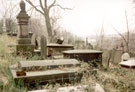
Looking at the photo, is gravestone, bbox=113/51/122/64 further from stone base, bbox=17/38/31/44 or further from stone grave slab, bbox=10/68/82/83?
stone grave slab, bbox=10/68/82/83

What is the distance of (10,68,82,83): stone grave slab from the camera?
14.2ft

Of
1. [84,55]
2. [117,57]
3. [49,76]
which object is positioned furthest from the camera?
[117,57]

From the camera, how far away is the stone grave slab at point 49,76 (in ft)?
14.2

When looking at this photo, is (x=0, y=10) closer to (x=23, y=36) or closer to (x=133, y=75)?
(x=23, y=36)

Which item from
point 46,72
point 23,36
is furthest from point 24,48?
point 46,72

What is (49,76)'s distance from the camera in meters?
4.63

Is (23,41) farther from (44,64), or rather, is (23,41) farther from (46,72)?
(46,72)

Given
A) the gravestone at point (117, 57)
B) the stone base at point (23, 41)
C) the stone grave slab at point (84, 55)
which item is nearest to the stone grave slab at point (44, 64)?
the stone grave slab at point (84, 55)

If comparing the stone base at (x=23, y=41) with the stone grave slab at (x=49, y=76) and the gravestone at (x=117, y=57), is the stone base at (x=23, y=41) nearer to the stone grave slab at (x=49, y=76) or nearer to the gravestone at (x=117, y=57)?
the stone grave slab at (x=49, y=76)

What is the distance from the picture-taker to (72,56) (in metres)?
7.82

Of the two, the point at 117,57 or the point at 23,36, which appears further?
the point at 117,57

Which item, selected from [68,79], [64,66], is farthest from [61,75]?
[64,66]

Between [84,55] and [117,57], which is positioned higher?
[84,55]

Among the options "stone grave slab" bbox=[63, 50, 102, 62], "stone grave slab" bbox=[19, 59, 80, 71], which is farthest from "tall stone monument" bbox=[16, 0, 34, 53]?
"stone grave slab" bbox=[19, 59, 80, 71]
